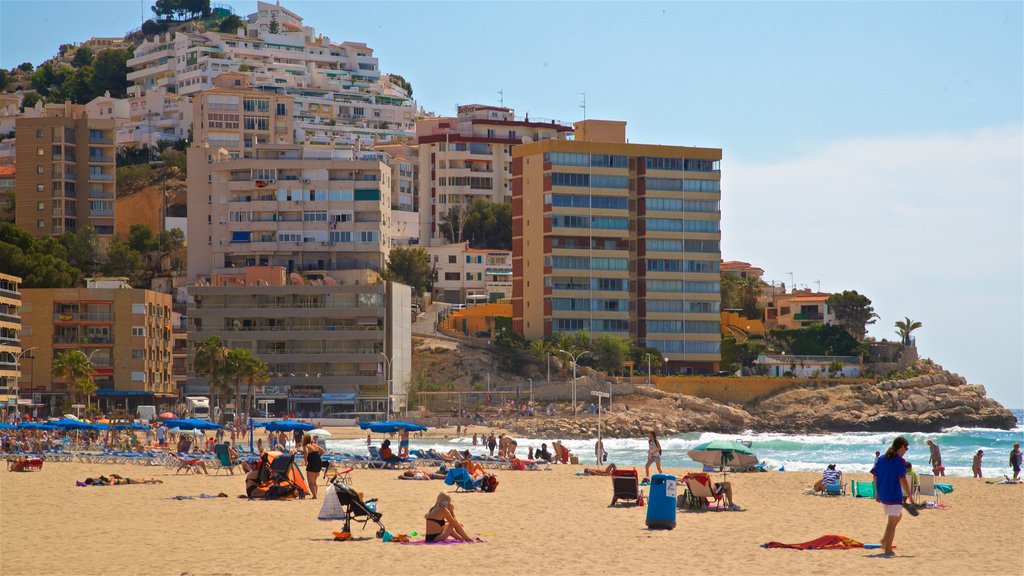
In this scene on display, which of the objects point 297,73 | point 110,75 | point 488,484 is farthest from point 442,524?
point 110,75

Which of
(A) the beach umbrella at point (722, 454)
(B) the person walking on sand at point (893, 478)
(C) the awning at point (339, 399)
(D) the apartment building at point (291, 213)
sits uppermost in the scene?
(D) the apartment building at point (291, 213)

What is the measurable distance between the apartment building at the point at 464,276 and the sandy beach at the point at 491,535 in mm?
92328

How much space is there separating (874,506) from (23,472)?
23040 millimetres

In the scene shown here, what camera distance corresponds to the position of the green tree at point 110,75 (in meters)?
172

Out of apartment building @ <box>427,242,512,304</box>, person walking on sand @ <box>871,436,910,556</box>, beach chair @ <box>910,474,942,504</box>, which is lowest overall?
beach chair @ <box>910,474,942,504</box>

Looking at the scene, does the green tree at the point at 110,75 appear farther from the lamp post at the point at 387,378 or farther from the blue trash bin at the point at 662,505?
the blue trash bin at the point at 662,505

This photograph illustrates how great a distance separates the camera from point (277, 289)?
321 feet

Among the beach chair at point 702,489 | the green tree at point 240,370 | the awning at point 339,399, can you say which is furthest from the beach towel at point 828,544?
the awning at point 339,399

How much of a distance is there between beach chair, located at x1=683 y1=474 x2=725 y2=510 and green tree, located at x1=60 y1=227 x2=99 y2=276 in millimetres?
90292

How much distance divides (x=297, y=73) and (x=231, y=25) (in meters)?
16.6

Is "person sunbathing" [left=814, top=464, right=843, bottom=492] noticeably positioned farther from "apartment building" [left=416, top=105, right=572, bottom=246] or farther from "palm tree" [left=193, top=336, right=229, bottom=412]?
"apartment building" [left=416, top=105, right=572, bottom=246]

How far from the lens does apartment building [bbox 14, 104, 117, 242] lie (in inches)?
4550

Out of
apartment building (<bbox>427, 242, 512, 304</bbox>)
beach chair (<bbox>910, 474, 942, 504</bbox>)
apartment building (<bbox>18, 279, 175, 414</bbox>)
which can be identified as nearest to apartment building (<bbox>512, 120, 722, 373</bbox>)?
apartment building (<bbox>427, 242, 512, 304</bbox>)

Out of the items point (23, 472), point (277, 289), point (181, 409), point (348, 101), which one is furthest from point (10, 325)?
point (348, 101)
